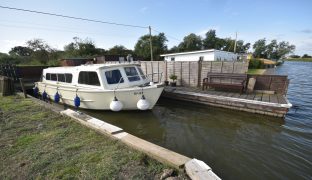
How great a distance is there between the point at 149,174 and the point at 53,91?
8420 mm

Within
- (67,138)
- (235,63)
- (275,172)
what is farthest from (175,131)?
(235,63)

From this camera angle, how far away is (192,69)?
412 inches

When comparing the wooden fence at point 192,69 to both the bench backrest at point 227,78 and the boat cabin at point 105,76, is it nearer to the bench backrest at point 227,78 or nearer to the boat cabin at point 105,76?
the bench backrest at point 227,78

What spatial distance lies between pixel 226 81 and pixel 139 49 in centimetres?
3454

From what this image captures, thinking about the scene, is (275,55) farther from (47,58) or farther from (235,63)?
(47,58)

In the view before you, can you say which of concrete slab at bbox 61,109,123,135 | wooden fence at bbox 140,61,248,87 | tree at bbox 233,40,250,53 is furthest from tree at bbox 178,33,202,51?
concrete slab at bbox 61,109,123,135

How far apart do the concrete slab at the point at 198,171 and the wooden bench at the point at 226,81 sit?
260 inches

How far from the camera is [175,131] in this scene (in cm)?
567

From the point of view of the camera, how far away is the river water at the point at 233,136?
3778 mm

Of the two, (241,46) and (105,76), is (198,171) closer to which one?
(105,76)

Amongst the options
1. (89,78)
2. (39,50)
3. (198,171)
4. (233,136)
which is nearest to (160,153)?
(198,171)

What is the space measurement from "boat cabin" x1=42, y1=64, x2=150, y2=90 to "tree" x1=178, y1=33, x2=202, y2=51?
42.3 m

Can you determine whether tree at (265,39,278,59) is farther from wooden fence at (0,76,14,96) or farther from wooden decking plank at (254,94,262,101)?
wooden fence at (0,76,14,96)

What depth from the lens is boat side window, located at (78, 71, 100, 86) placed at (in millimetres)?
7024
